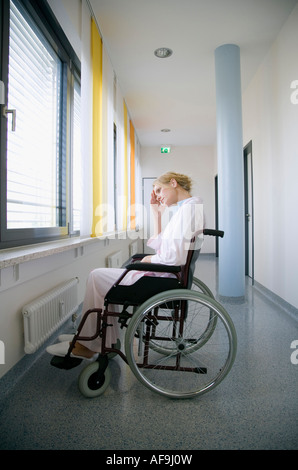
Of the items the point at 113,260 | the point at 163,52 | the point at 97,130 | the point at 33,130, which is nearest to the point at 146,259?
the point at 33,130

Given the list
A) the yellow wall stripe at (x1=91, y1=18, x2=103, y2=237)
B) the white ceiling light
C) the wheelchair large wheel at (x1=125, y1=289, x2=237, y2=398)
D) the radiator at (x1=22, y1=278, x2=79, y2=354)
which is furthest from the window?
the white ceiling light

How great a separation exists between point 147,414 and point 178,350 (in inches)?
12.2

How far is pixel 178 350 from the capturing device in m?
1.41

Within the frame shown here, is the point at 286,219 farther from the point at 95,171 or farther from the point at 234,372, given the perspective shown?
the point at 95,171

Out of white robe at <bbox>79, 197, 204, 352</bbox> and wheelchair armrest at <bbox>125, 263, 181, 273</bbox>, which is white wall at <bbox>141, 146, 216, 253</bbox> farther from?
wheelchair armrest at <bbox>125, 263, 181, 273</bbox>

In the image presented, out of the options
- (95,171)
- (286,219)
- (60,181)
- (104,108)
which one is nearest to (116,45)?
(104,108)

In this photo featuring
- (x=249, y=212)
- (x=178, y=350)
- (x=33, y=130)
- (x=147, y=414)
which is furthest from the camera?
(x=249, y=212)

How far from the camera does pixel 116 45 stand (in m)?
3.21

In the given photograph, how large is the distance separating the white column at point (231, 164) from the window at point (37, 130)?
1.61 metres

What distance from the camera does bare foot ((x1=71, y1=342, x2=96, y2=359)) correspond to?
150cm

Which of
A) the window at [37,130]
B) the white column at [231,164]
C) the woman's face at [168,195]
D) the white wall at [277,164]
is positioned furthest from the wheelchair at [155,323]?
the white column at [231,164]

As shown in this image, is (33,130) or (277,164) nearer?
(33,130)

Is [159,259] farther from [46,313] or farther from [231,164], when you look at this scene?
[231,164]
